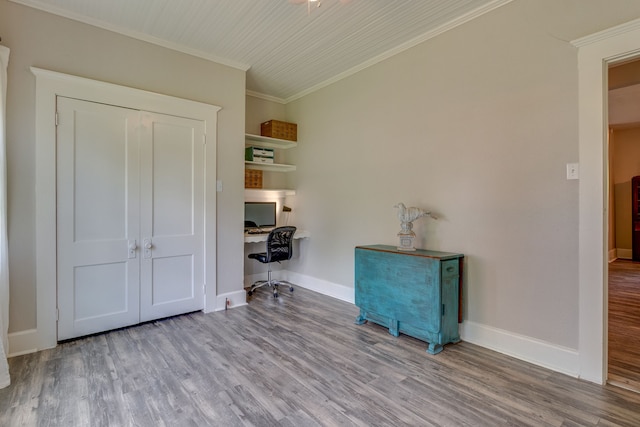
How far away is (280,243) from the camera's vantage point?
438cm

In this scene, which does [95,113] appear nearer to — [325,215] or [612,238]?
[325,215]

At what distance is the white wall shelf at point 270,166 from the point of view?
461cm

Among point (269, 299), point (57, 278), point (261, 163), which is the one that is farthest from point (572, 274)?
point (57, 278)

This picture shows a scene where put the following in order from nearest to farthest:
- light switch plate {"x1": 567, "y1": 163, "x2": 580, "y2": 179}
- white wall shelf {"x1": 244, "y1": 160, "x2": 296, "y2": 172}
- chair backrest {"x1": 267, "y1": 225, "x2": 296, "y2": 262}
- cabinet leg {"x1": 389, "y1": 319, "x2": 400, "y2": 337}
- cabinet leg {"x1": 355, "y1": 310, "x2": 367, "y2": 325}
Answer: light switch plate {"x1": 567, "y1": 163, "x2": 580, "y2": 179} → cabinet leg {"x1": 389, "y1": 319, "x2": 400, "y2": 337} → cabinet leg {"x1": 355, "y1": 310, "x2": 367, "y2": 325} → chair backrest {"x1": 267, "y1": 225, "x2": 296, "y2": 262} → white wall shelf {"x1": 244, "y1": 160, "x2": 296, "y2": 172}

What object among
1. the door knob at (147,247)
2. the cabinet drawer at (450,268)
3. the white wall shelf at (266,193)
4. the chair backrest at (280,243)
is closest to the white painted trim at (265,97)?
the white wall shelf at (266,193)

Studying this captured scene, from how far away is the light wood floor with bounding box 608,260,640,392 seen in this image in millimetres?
2258

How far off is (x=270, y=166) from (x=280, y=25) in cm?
213

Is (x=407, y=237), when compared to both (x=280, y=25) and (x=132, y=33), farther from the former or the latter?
(x=132, y=33)

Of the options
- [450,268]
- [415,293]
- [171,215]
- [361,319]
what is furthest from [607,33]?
[171,215]

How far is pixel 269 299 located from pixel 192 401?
2200 mm

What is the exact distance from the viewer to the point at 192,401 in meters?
1.99

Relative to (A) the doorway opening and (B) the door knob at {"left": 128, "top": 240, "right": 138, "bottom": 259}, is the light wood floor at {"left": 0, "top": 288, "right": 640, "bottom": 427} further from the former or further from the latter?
(B) the door knob at {"left": 128, "top": 240, "right": 138, "bottom": 259}

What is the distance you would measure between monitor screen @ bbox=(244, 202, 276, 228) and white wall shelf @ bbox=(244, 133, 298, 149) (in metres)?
0.91

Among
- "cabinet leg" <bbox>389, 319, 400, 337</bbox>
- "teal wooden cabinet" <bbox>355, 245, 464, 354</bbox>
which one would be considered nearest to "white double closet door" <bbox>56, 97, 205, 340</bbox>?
"teal wooden cabinet" <bbox>355, 245, 464, 354</bbox>
